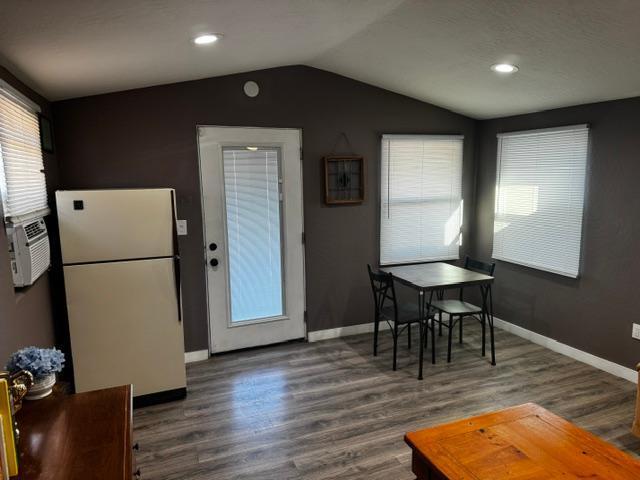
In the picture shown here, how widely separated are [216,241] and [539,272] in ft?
10.2

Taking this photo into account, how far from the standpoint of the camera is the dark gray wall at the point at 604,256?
3412 millimetres

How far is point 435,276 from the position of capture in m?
3.91

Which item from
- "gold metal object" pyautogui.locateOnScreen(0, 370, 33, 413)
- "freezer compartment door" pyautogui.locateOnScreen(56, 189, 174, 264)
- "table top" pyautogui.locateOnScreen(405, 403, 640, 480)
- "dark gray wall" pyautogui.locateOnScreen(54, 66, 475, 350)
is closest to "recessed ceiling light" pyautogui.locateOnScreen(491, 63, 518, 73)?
"dark gray wall" pyautogui.locateOnScreen(54, 66, 475, 350)

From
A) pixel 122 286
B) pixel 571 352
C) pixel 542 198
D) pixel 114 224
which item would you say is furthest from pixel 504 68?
pixel 122 286

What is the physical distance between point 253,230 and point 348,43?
1.81m

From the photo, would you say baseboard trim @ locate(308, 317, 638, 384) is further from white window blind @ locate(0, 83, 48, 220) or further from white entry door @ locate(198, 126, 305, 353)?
white window blind @ locate(0, 83, 48, 220)

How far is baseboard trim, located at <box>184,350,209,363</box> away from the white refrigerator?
30.3 inches

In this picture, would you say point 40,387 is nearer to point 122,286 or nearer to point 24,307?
point 24,307

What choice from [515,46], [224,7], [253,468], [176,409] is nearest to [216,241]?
[176,409]

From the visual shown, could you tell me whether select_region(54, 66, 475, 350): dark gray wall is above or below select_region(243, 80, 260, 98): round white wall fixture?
below

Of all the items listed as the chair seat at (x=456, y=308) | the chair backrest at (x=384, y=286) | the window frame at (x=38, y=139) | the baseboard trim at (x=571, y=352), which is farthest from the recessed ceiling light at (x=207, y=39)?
the baseboard trim at (x=571, y=352)

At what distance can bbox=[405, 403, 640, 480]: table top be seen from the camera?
4.86 ft

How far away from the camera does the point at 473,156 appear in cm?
486

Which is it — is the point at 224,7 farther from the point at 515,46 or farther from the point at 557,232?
the point at 557,232
